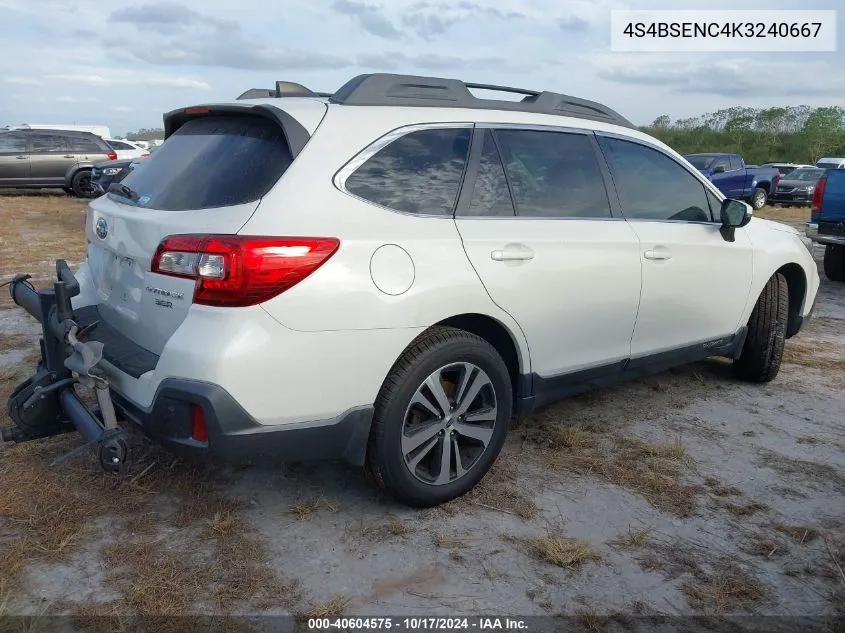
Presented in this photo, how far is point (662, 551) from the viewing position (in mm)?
2857

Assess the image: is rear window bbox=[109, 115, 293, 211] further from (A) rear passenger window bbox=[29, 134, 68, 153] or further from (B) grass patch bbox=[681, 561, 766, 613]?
(A) rear passenger window bbox=[29, 134, 68, 153]

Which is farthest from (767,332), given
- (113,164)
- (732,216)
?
(113,164)

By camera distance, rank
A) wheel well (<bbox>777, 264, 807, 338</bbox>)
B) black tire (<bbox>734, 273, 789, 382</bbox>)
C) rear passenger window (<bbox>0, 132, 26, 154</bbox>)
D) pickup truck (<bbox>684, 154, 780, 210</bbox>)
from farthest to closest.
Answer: pickup truck (<bbox>684, 154, 780, 210</bbox>) < rear passenger window (<bbox>0, 132, 26, 154</bbox>) < wheel well (<bbox>777, 264, 807, 338</bbox>) < black tire (<bbox>734, 273, 789, 382</bbox>)

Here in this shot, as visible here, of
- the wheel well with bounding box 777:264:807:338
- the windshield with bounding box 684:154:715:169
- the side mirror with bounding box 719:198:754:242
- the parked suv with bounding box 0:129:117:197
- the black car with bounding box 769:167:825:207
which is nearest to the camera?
the side mirror with bounding box 719:198:754:242

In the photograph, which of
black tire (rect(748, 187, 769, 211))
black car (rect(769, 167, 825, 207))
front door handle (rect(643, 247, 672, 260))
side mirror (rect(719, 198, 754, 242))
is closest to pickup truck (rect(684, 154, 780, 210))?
black tire (rect(748, 187, 769, 211))

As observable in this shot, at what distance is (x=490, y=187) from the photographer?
10.6 feet

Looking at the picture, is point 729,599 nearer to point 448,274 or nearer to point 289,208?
point 448,274

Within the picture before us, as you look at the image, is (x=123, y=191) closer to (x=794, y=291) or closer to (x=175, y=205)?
(x=175, y=205)

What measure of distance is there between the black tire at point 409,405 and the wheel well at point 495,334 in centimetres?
9

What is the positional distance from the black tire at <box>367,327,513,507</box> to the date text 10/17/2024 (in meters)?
0.61

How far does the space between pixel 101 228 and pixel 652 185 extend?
2.77 meters

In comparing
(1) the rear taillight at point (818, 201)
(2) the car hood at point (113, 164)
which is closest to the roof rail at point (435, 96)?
(1) the rear taillight at point (818, 201)

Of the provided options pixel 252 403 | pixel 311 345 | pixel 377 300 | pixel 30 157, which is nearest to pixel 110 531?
pixel 252 403

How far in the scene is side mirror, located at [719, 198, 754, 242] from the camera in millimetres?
4198
